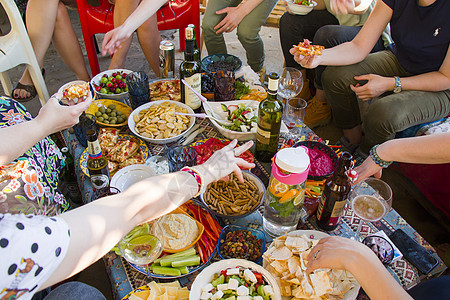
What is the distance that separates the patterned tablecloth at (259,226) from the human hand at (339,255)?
22 cm

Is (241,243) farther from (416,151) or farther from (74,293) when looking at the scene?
(416,151)

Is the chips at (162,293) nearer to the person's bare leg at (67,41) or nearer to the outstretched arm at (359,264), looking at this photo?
the outstretched arm at (359,264)

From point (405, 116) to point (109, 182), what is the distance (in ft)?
6.46

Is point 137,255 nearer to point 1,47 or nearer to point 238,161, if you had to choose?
point 238,161

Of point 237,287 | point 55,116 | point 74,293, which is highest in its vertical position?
point 55,116

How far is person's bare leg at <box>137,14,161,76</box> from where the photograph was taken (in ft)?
10.7

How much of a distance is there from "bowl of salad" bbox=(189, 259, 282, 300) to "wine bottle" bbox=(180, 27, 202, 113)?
1121 mm

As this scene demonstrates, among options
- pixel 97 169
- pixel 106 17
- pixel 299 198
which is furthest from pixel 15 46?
pixel 299 198

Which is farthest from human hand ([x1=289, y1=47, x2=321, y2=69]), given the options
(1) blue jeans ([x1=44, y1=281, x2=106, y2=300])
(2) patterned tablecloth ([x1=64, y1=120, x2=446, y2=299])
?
(1) blue jeans ([x1=44, y1=281, x2=106, y2=300])

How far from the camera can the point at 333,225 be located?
1.45 meters

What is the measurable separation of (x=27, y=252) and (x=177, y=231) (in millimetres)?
614

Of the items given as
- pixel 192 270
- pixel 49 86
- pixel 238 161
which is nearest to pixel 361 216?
pixel 238 161

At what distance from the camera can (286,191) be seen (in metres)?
1.30

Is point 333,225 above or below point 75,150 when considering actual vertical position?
below
